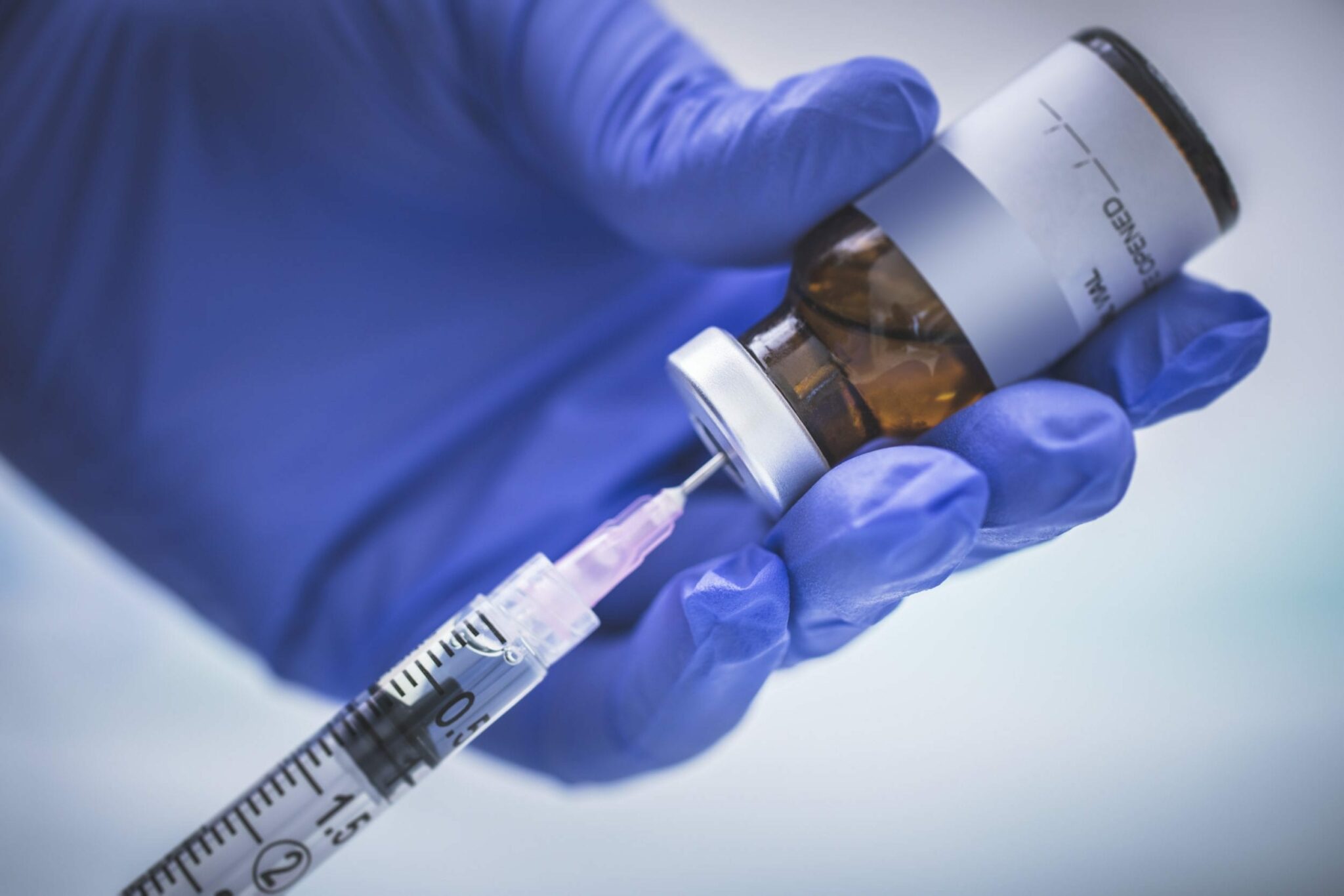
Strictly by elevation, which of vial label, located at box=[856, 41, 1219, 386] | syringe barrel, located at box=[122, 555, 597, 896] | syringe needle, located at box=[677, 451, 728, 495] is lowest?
syringe barrel, located at box=[122, 555, 597, 896]

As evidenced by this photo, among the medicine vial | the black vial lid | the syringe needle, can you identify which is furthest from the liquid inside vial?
the black vial lid

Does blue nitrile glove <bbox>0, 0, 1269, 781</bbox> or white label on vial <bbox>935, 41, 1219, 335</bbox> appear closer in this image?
white label on vial <bbox>935, 41, 1219, 335</bbox>

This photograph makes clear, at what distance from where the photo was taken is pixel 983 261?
81 cm

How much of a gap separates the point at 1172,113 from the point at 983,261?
0.25 metres

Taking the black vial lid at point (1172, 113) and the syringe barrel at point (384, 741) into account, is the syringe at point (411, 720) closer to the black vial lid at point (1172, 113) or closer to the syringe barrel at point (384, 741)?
the syringe barrel at point (384, 741)

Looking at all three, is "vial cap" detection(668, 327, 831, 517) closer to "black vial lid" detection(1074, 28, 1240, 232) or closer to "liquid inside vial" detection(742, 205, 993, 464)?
"liquid inside vial" detection(742, 205, 993, 464)

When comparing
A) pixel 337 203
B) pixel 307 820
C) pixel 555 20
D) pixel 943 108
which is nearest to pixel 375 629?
pixel 307 820

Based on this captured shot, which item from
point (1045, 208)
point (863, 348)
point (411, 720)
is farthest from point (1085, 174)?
point (411, 720)

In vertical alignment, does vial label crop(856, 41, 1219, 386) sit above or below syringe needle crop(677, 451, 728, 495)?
above

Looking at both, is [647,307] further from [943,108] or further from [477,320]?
[943,108]

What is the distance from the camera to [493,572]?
1278 millimetres

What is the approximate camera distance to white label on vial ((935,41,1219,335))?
812mm

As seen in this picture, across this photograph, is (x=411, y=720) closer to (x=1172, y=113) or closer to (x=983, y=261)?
(x=983, y=261)

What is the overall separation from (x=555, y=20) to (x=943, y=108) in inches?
30.3
